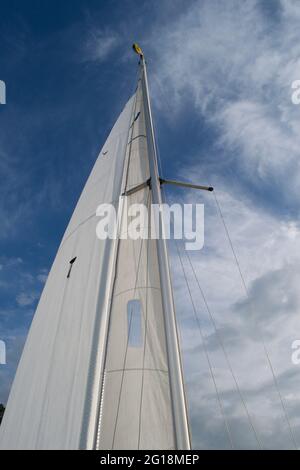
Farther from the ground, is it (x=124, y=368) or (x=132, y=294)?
(x=132, y=294)

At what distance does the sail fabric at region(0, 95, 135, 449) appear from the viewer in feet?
10.2

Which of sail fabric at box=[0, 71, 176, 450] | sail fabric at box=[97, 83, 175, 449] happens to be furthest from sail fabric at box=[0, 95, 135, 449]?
sail fabric at box=[97, 83, 175, 449]

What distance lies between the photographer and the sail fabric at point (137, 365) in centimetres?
491

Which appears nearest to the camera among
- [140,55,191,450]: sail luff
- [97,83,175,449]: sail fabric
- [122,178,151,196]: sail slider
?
[140,55,191,450]: sail luff

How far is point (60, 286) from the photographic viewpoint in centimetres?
561

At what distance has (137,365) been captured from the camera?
5.51m

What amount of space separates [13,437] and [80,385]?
4.19 ft

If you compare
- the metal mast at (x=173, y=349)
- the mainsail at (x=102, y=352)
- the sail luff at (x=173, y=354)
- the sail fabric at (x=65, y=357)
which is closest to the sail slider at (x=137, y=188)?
the mainsail at (x=102, y=352)

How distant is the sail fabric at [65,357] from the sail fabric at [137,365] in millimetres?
629

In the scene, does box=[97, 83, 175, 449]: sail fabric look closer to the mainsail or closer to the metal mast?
the mainsail

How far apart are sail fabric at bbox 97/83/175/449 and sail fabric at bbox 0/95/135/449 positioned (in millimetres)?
629

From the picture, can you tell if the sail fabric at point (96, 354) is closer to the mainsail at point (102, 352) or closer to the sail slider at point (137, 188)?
the mainsail at point (102, 352)
